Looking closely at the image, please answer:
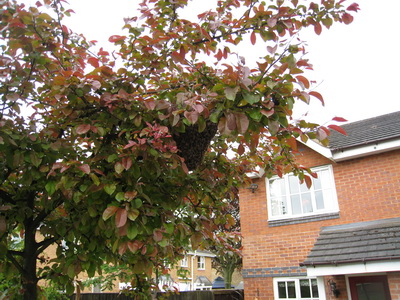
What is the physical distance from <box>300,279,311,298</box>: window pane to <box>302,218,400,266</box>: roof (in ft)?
4.10

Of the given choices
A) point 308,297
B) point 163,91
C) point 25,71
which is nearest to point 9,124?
point 25,71

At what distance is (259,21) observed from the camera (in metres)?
2.87

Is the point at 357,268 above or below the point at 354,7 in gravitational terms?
below

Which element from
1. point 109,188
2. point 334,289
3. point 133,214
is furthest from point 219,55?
point 334,289

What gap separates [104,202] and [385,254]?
6184 mm

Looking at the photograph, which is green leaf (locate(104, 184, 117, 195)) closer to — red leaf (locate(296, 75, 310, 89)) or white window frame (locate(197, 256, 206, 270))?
red leaf (locate(296, 75, 310, 89))

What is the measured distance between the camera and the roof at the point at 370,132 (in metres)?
8.91

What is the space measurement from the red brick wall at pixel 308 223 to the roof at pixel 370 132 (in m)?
0.49

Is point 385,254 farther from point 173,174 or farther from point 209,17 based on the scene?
point 209,17

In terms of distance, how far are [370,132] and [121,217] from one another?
30.0 feet

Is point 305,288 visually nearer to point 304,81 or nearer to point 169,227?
point 169,227

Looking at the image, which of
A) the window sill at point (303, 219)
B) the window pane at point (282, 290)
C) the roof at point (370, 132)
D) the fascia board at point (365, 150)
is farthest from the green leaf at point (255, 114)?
the window pane at point (282, 290)

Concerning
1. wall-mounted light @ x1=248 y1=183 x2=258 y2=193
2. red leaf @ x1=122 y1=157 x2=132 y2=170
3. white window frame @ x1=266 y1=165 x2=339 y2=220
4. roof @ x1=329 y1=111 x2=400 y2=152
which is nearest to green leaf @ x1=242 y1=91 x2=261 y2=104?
red leaf @ x1=122 y1=157 x2=132 y2=170

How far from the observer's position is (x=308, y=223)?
380 inches
